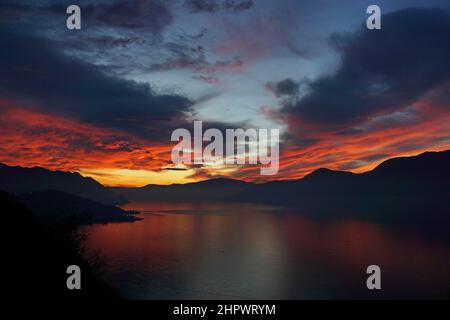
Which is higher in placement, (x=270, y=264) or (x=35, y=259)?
(x=35, y=259)

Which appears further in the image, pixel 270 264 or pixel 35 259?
pixel 270 264

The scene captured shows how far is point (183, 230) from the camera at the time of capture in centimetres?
19500

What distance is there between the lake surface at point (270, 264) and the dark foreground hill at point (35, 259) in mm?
53041

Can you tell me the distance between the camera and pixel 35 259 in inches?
921

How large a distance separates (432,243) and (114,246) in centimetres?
14391

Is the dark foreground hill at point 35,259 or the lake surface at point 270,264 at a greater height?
the dark foreground hill at point 35,259

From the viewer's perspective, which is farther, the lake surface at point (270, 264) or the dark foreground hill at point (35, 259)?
the lake surface at point (270, 264)

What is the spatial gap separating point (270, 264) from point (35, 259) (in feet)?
333

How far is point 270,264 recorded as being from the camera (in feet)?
378

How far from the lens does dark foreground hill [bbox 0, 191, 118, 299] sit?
799 inches

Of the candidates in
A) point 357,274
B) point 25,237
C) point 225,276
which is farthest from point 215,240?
point 25,237

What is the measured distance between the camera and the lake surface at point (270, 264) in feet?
279

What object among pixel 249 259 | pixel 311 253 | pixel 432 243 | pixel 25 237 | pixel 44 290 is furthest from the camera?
pixel 432 243
